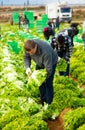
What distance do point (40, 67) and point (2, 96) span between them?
181 centimetres

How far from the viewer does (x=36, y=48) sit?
6742mm

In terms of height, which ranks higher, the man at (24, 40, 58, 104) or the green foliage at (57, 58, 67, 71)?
the man at (24, 40, 58, 104)

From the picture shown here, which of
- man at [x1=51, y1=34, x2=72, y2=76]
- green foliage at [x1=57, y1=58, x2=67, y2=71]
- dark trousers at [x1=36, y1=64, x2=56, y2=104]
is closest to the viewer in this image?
dark trousers at [x1=36, y1=64, x2=56, y2=104]

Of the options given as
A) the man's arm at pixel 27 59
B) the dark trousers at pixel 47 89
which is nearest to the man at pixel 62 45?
the dark trousers at pixel 47 89

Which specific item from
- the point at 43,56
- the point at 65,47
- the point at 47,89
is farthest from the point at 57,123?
the point at 65,47

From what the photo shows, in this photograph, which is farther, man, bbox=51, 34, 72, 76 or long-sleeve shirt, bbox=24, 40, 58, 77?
man, bbox=51, 34, 72, 76

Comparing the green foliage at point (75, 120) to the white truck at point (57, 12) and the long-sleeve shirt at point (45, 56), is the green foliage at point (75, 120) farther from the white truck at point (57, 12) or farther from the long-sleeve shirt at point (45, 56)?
the white truck at point (57, 12)

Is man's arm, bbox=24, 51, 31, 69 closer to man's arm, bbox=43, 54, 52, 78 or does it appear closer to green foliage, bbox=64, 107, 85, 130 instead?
man's arm, bbox=43, 54, 52, 78

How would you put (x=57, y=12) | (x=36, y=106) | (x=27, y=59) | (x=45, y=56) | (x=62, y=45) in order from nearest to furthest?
(x=45, y=56), (x=27, y=59), (x=36, y=106), (x=62, y=45), (x=57, y=12)

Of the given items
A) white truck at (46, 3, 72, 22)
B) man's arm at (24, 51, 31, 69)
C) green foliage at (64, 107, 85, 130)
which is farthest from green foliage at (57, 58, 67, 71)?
white truck at (46, 3, 72, 22)

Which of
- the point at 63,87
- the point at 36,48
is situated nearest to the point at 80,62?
the point at 63,87

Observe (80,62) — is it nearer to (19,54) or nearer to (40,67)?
(19,54)

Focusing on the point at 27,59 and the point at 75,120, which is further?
the point at 27,59

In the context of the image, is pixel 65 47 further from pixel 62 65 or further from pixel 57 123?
pixel 57 123
